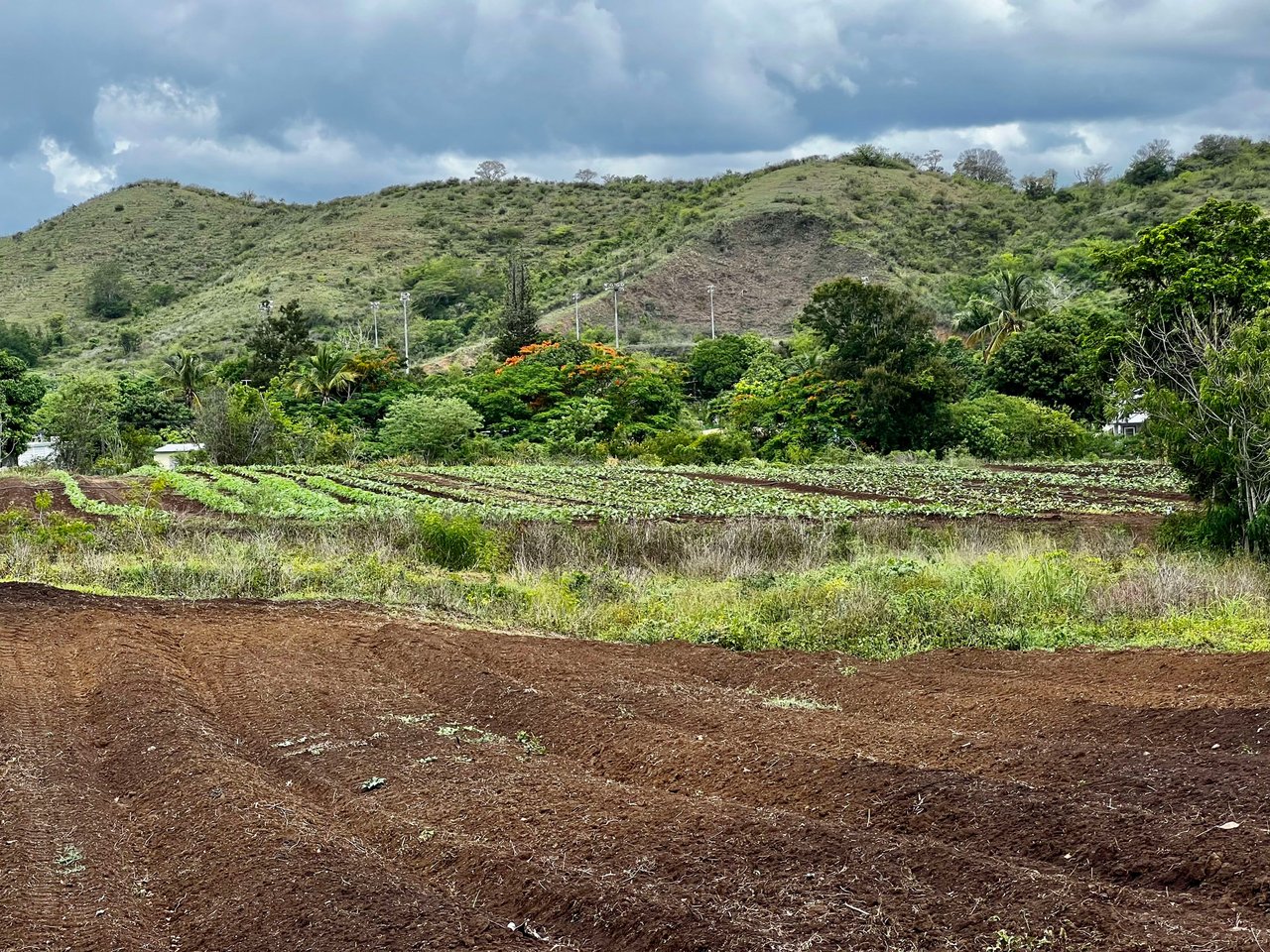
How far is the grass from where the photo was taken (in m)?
13.1

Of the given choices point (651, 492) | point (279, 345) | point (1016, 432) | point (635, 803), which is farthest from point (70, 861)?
point (279, 345)

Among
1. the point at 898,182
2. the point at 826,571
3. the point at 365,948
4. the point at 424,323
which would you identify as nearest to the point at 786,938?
the point at 365,948

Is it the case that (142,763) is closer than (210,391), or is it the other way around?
(142,763)

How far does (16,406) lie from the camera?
59.5 meters

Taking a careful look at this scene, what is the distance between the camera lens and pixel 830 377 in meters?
50.6

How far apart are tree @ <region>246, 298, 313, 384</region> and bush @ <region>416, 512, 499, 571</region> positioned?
2125 inches

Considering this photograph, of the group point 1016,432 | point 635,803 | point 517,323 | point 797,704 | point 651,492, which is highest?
point 517,323

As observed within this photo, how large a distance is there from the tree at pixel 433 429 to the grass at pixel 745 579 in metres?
31.6

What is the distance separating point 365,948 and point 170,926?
1136 mm

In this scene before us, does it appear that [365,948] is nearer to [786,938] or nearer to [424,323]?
[786,938]

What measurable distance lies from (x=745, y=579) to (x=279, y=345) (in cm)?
6134

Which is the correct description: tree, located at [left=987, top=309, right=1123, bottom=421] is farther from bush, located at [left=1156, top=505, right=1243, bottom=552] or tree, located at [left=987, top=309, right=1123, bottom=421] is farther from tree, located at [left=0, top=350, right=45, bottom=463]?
tree, located at [left=0, top=350, right=45, bottom=463]

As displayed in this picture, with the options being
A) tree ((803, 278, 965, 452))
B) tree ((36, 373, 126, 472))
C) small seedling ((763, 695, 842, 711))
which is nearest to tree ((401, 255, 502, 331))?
tree ((36, 373, 126, 472))

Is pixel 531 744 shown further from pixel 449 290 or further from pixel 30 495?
pixel 449 290
